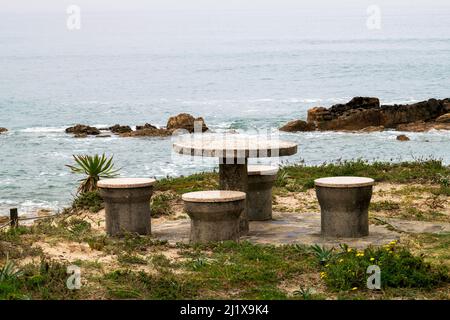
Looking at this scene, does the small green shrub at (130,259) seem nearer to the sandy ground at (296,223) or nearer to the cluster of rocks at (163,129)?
the sandy ground at (296,223)

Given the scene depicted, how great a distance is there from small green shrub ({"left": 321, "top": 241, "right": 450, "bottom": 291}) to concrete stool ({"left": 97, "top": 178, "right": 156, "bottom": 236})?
3.59 m

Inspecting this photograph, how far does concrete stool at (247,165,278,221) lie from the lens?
47.7 ft

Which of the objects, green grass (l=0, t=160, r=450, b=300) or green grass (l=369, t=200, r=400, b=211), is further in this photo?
green grass (l=369, t=200, r=400, b=211)

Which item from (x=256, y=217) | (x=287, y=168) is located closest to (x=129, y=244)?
(x=256, y=217)

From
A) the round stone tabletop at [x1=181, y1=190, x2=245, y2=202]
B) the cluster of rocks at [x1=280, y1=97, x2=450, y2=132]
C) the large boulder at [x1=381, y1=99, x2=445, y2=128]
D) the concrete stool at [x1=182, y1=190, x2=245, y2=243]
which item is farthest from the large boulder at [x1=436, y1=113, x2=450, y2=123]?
the concrete stool at [x1=182, y1=190, x2=245, y2=243]

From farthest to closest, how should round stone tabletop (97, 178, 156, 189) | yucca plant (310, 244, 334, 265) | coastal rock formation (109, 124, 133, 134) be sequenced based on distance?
coastal rock formation (109, 124, 133, 134) → round stone tabletop (97, 178, 156, 189) → yucca plant (310, 244, 334, 265)

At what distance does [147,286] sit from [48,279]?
40.5 inches

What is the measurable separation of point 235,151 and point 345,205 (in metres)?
1.69

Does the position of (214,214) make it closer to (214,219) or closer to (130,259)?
(214,219)

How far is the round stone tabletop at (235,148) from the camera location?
41.3ft

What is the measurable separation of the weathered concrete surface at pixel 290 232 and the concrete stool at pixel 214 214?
1.67ft

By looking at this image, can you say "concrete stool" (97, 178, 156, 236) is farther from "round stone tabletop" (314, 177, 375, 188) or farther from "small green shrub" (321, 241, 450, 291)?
"small green shrub" (321, 241, 450, 291)

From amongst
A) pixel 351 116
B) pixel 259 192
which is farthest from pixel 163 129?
pixel 259 192

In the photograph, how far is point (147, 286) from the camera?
10.1m
